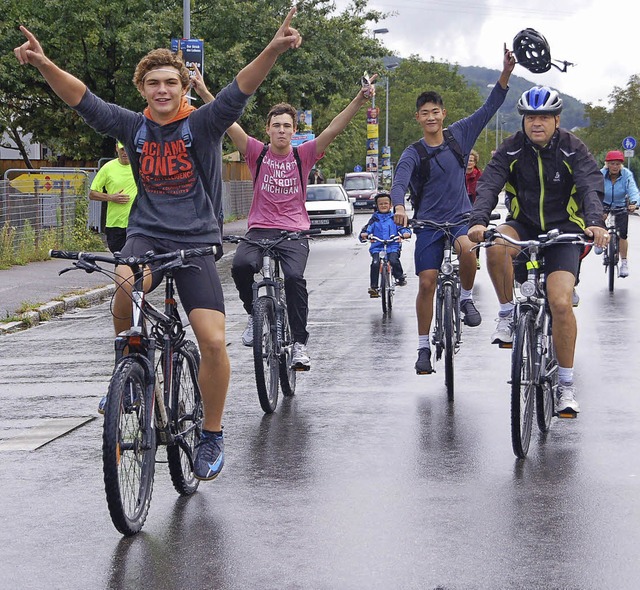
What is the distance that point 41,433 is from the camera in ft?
25.1

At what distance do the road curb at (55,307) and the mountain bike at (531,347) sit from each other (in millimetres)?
7921

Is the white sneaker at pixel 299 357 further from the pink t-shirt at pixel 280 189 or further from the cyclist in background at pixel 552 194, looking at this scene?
the cyclist in background at pixel 552 194

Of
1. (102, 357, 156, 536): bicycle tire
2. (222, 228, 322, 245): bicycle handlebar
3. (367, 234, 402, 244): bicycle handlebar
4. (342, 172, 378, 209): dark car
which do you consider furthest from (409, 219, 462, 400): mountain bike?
(342, 172, 378, 209): dark car

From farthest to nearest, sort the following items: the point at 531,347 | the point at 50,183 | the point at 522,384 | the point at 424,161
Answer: the point at 50,183 → the point at 424,161 → the point at 531,347 → the point at 522,384

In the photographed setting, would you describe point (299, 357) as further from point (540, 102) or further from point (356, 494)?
point (356, 494)

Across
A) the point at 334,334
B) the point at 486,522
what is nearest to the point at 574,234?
the point at 486,522

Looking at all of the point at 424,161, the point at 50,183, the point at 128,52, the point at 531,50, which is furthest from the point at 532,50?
the point at 128,52

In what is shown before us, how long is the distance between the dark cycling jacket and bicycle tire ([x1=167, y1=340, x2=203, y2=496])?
2150 mm

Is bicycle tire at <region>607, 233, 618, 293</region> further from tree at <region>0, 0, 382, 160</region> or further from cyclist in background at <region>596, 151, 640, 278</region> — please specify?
tree at <region>0, 0, 382, 160</region>

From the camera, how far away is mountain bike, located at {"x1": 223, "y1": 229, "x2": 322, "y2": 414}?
8.12 metres

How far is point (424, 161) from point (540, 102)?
2028 millimetres

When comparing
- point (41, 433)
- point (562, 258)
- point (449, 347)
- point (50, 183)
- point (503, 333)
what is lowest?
point (41, 433)

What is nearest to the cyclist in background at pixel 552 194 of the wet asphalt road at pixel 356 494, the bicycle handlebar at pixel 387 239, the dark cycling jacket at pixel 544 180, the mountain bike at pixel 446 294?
the dark cycling jacket at pixel 544 180

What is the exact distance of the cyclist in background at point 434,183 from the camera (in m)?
9.10
